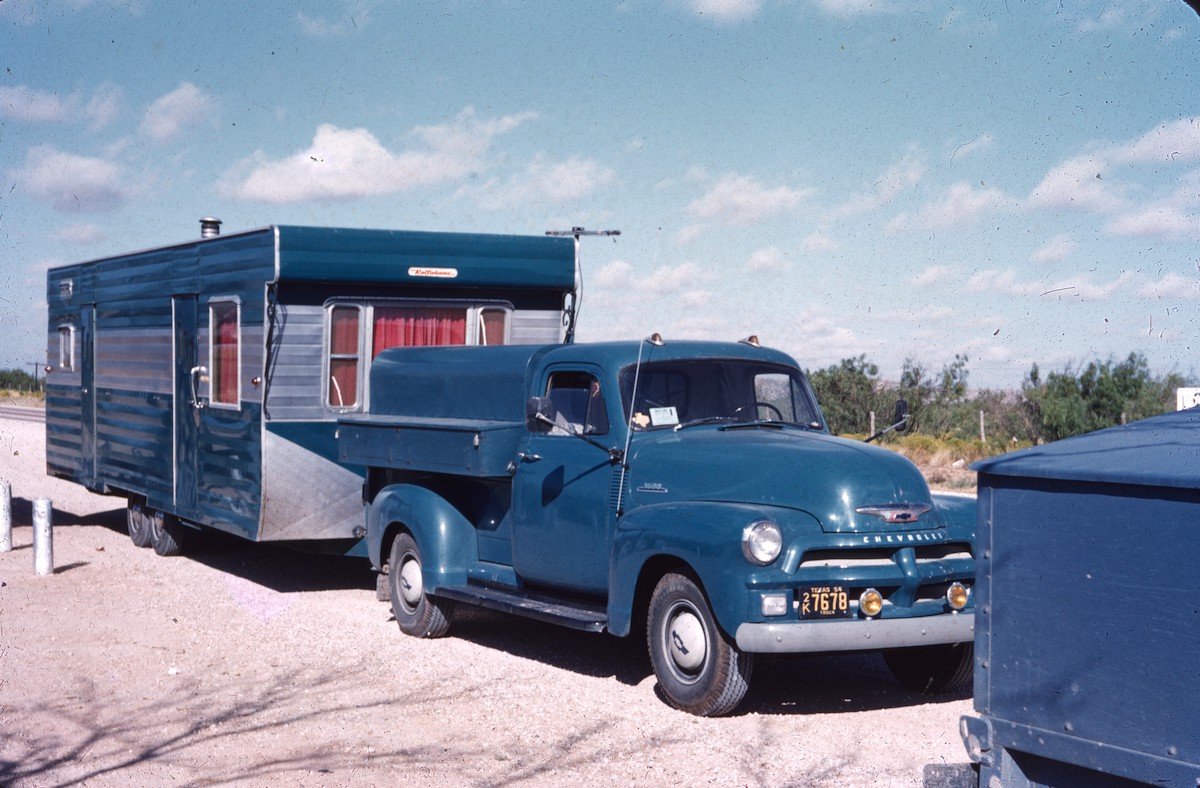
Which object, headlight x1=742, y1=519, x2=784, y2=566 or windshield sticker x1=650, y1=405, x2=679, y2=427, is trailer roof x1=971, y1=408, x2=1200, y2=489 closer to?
headlight x1=742, y1=519, x2=784, y2=566

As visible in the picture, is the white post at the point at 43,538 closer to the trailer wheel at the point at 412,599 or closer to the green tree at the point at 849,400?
the trailer wheel at the point at 412,599

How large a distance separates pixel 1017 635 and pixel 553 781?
276cm

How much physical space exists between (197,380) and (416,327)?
90.6 inches

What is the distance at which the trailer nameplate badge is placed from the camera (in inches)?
453

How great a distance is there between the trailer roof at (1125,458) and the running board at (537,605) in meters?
4.32

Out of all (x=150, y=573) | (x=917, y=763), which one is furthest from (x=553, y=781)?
(x=150, y=573)

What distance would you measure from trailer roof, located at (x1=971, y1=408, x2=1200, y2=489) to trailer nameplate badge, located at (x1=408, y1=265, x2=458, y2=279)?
794 cm

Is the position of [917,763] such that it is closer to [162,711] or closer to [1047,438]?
[162,711]

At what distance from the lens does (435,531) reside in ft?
32.2

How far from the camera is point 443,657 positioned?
9.23 meters

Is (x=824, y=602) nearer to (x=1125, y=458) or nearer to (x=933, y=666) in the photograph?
(x=933, y=666)

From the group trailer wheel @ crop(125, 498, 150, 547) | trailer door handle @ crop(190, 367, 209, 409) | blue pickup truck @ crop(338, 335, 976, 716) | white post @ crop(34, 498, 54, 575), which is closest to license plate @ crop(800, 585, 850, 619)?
blue pickup truck @ crop(338, 335, 976, 716)

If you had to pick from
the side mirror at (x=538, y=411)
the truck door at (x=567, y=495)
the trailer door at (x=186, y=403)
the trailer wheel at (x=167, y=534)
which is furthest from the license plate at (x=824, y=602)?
the trailer wheel at (x=167, y=534)

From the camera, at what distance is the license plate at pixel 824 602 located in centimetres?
702
